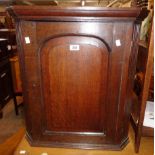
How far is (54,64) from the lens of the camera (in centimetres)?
97

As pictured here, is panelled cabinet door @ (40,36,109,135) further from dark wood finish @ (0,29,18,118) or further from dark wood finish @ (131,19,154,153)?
dark wood finish @ (0,29,18,118)

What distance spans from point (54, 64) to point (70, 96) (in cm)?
22

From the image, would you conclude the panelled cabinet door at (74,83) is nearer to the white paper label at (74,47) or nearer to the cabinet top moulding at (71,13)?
the white paper label at (74,47)

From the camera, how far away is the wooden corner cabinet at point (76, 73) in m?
0.87

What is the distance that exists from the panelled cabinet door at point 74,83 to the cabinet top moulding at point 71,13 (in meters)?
0.11

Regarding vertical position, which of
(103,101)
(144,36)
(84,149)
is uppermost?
(144,36)

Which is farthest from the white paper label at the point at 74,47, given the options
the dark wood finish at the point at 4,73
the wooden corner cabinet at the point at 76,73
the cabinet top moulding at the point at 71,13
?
the dark wood finish at the point at 4,73

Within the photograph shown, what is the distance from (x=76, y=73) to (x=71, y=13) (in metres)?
0.32

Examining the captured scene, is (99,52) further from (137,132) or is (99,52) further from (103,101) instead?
(137,132)

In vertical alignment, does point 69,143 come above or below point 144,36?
below

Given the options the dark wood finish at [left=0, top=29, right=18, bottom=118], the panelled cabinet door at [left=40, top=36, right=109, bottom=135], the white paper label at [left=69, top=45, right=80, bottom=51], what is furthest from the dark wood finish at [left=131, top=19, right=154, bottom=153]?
the dark wood finish at [left=0, top=29, right=18, bottom=118]

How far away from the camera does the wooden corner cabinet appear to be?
87 centimetres

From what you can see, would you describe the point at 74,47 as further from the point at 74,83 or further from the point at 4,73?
the point at 4,73

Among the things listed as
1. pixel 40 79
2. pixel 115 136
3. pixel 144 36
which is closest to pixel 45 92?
pixel 40 79
